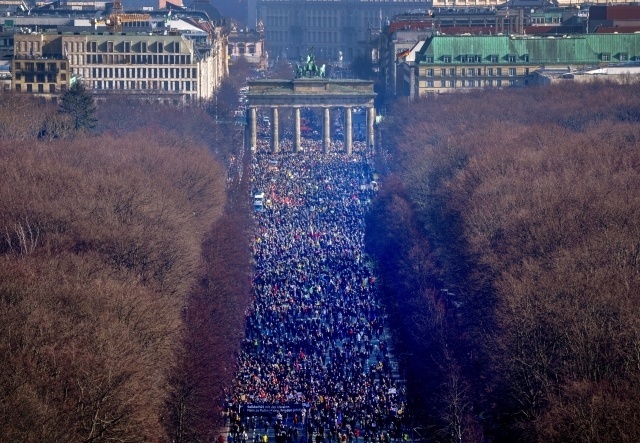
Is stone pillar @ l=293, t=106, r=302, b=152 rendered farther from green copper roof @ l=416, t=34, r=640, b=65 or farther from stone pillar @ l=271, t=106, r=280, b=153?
green copper roof @ l=416, t=34, r=640, b=65

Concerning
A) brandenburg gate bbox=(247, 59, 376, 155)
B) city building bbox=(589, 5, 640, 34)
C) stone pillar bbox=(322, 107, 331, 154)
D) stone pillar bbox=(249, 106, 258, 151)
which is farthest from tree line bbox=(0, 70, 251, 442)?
city building bbox=(589, 5, 640, 34)

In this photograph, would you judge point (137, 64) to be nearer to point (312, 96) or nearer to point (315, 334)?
point (312, 96)

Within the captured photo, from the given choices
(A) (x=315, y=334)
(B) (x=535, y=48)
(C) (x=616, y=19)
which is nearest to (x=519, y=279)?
(A) (x=315, y=334)

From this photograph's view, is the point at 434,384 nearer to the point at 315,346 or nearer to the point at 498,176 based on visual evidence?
the point at 315,346

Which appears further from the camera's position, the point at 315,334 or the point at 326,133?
the point at 326,133

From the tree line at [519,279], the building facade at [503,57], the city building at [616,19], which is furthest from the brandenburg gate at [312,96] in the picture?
the tree line at [519,279]

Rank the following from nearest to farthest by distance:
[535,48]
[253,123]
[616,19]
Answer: [253,123] < [535,48] < [616,19]

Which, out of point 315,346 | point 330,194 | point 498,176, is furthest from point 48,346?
point 330,194
